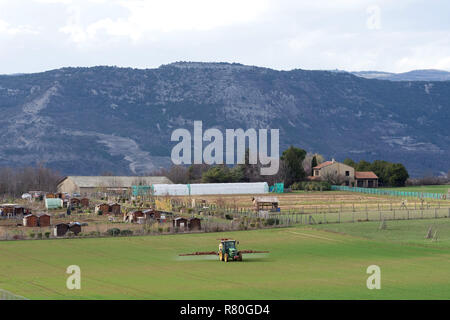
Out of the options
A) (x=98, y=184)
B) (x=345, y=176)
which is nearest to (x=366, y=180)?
(x=345, y=176)

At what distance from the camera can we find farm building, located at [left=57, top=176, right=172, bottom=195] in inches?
5049

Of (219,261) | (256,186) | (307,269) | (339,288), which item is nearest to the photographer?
(339,288)

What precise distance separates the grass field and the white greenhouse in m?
57.8

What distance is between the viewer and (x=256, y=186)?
4877 inches

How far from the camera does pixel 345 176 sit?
138375 mm

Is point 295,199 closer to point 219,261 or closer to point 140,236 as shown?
point 140,236

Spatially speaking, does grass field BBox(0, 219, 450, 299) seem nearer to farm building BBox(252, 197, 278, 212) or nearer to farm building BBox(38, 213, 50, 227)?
farm building BBox(38, 213, 50, 227)

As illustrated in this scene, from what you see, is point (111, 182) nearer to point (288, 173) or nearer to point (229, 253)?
point (288, 173)

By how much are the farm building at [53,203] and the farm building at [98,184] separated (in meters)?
27.6

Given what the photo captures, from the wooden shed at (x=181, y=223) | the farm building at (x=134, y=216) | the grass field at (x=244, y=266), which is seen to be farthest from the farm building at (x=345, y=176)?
the grass field at (x=244, y=266)

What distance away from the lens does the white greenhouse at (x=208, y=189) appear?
118812 millimetres
